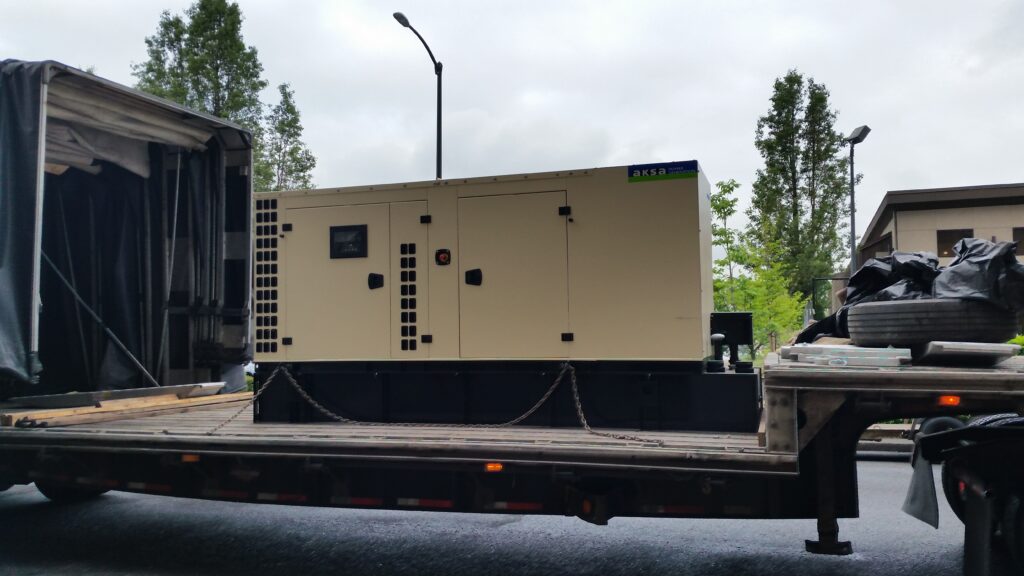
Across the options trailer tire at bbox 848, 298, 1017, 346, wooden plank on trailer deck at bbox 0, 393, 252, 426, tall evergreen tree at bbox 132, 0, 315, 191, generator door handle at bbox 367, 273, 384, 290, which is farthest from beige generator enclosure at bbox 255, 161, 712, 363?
tall evergreen tree at bbox 132, 0, 315, 191

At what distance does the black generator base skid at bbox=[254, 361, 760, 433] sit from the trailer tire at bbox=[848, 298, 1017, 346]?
95cm

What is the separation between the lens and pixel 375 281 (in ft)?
19.9

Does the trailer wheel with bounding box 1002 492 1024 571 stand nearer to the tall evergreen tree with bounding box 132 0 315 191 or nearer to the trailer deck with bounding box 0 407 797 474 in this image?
the trailer deck with bounding box 0 407 797 474

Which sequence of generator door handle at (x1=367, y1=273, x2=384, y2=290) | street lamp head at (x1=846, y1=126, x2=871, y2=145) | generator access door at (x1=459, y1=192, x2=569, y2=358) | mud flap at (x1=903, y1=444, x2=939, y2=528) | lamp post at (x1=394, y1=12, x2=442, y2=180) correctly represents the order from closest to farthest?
mud flap at (x1=903, y1=444, x2=939, y2=528), generator access door at (x1=459, y1=192, x2=569, y2=358), generator door handle at (x1=367, y1=273, x2=384, y2=290), lamp post at (x1=394, y1=12, x2=442, y2=180), street lamp head at (x1=846, y1=126, x2=871, y2=145)

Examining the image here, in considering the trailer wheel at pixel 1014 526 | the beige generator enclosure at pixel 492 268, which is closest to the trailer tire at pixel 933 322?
the trailer wheel at pixel 1014 526

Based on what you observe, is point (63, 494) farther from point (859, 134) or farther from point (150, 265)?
point (859, 134)

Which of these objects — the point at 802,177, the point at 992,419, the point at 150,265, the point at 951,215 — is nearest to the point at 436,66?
the point at 150,265

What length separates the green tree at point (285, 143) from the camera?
25953mm

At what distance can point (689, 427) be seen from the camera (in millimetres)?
5359

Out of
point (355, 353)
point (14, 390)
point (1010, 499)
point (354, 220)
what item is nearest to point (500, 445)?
point (355, 353)

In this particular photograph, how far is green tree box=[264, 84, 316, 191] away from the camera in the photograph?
85.1 feet

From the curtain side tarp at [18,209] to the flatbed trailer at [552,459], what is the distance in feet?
2.26

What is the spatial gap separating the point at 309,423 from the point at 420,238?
1.71m

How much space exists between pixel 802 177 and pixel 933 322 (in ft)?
127
